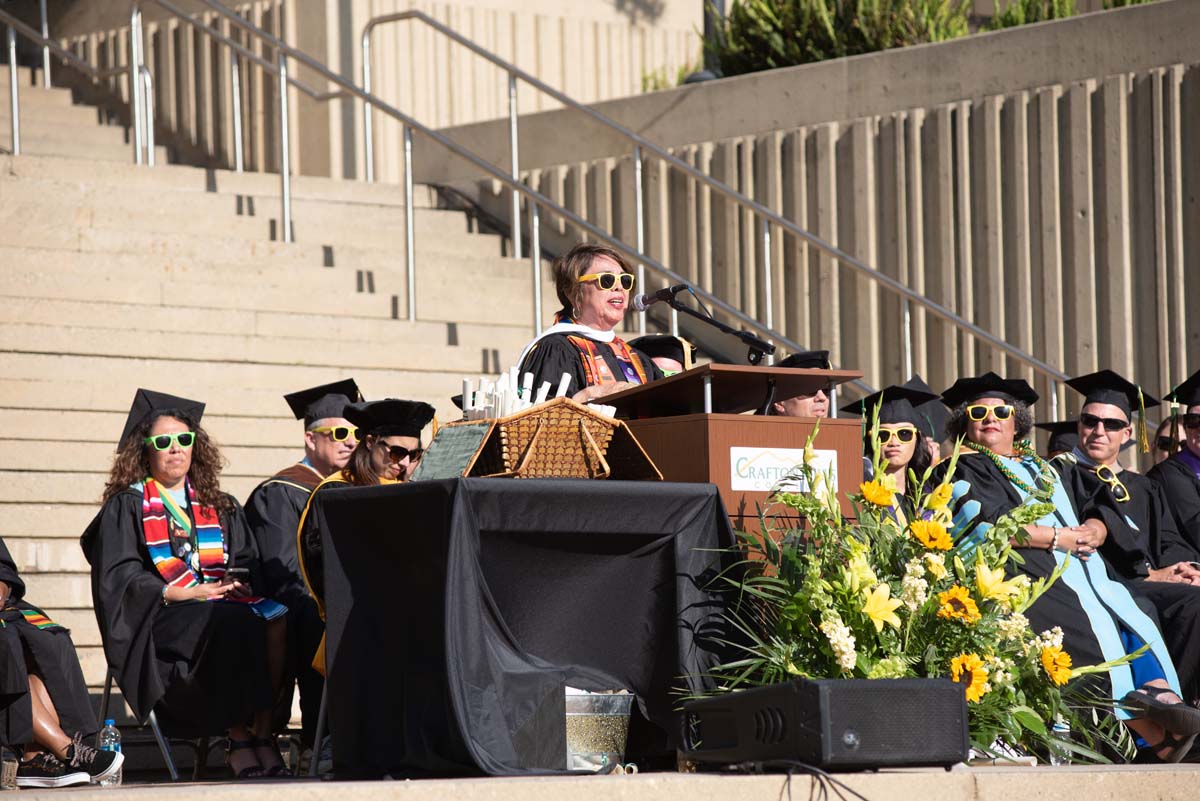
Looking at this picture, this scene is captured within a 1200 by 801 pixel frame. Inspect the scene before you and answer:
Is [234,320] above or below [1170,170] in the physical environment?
below

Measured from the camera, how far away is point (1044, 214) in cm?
1023

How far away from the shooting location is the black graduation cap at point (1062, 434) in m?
8.43

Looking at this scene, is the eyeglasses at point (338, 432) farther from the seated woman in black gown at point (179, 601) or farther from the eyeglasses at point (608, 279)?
the eyeglasses at point (608, 279)

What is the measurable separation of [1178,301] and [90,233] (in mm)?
5553

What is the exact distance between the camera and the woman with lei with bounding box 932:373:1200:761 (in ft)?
21.5

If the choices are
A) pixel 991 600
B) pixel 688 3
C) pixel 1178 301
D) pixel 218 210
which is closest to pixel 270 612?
pixel 991 600

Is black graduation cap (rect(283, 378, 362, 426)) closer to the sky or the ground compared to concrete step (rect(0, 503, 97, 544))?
closer to the sky

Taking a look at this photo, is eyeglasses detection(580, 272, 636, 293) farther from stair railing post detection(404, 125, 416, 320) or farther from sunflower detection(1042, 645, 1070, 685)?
stair railing post detection(404, 125, 416, 320)

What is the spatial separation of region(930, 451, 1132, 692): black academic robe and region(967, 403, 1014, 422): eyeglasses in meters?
0.15

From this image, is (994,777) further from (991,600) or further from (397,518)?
(397,518)

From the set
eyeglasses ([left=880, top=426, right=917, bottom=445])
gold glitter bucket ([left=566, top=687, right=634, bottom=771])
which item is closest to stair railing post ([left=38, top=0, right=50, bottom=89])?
eyeglasses ([left=880, top=426, right=917, bottom=445])

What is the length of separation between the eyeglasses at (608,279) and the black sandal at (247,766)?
6.75 ft

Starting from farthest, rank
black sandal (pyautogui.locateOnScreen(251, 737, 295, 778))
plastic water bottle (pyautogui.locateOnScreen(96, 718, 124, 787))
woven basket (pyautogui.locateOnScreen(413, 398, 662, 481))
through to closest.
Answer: black sandal (pyautogui.locateOnScreen(251, 737, 295, 778)) → plastic water bottle (pyautogui.locateOnScreen(96, 718, 124, 787)) → woven basket (pyautogui.locateOnScreen(413, 398, 662, 481))

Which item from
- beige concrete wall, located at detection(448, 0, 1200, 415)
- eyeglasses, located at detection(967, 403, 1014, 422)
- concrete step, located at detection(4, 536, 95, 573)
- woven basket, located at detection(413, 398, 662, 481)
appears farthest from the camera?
beige concrete wall, located at detection(448, 0, 1200, 415)
